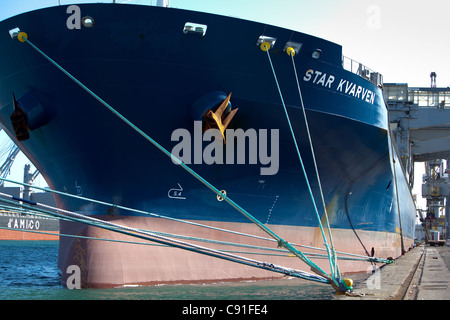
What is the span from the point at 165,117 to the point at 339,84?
409 centimetres

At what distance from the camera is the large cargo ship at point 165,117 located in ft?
29.2

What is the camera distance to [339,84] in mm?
10711

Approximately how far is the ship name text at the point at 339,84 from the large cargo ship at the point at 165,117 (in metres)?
0.04

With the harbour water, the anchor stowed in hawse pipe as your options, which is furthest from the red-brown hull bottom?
the anchor stowed in hawse pipe

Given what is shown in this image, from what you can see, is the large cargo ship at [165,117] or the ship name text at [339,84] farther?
the ship name text at [339,84]

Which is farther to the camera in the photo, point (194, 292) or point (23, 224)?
point (23, 224)

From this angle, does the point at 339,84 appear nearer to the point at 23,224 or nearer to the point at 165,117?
the point at 165,117

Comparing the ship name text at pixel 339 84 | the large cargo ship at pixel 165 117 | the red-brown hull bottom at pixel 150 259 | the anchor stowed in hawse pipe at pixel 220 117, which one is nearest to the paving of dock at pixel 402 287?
the red-brown hull bottom at pixel 150 259

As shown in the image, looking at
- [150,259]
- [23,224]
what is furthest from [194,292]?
[23,224]

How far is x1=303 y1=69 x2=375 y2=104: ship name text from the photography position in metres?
10.1

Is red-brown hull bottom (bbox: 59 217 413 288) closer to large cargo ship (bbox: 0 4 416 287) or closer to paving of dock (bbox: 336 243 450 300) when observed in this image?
large cargo ship (bbox: 0 4 416 287)

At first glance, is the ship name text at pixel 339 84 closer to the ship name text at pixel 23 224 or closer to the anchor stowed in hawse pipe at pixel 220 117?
the anchor stowed in hawse pipe at pixel 220 117

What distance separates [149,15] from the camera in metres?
8.69
